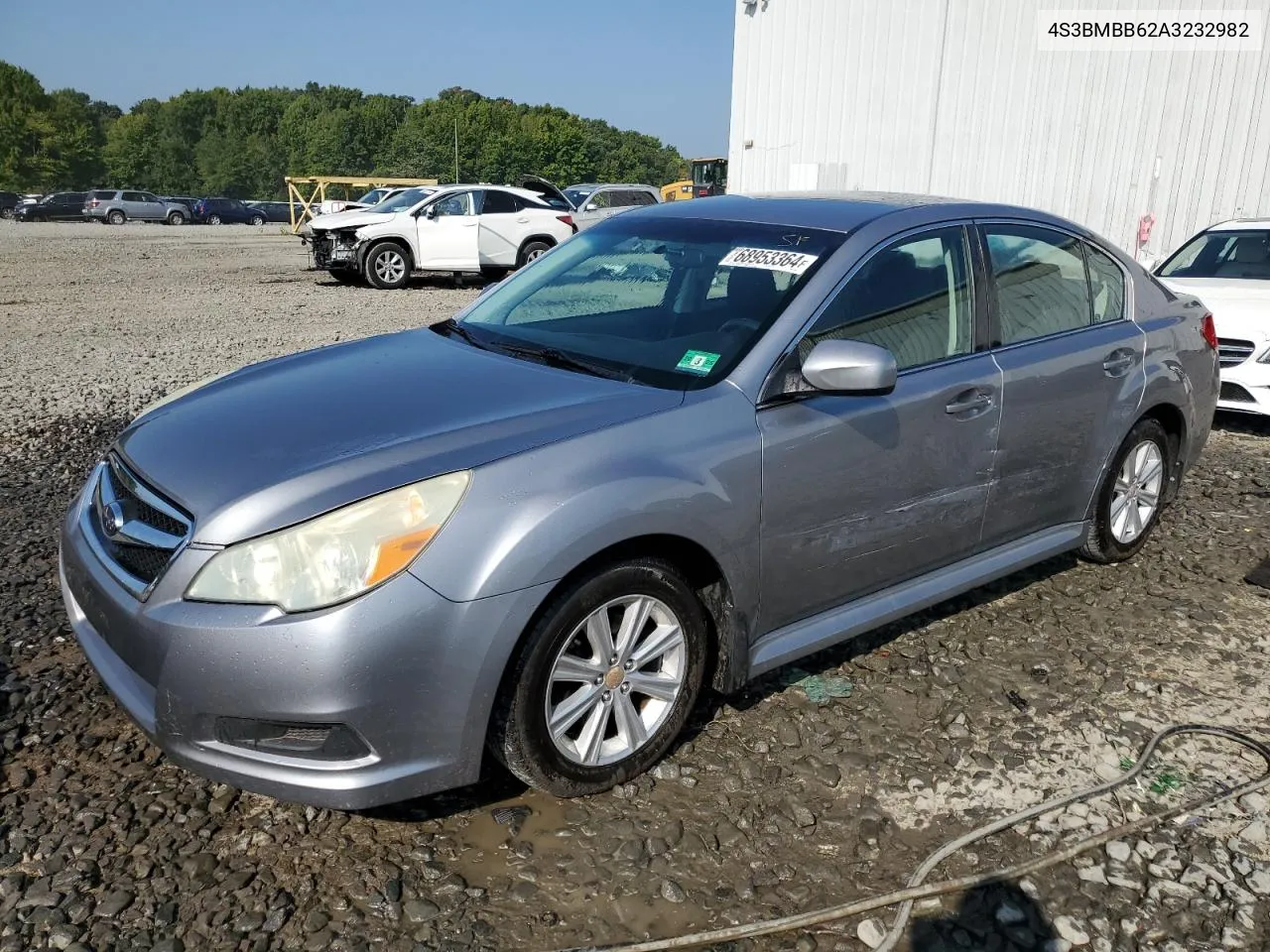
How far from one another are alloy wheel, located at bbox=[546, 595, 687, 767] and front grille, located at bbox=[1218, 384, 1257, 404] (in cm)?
574

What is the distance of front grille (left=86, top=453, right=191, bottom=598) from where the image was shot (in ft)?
8.21

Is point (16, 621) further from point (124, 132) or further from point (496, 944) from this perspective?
point (124, 132)

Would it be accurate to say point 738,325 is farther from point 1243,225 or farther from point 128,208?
point 128,208

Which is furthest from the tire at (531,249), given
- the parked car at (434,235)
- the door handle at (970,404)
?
the door handle at (970,404)

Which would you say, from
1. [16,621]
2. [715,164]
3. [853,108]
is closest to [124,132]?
[715,164]

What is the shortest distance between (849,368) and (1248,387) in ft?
17.5

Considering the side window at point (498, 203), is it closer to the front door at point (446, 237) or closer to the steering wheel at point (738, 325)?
the front door at point (446, 237)

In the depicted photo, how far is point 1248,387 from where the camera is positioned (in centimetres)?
689

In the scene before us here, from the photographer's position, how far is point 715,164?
137ft

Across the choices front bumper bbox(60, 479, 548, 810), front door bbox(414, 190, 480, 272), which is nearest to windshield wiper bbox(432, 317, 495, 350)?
front bumper bbox(60, 479, 548, 810)

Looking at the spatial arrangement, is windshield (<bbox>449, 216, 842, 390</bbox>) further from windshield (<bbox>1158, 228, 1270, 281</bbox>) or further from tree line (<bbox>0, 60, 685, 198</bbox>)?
tree line (<bbox>0, 60, 685, 198</bbox>)

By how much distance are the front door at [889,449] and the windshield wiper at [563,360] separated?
1.58ft

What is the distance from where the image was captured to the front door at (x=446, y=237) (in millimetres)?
17078

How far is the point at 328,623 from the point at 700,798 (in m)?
1.21
